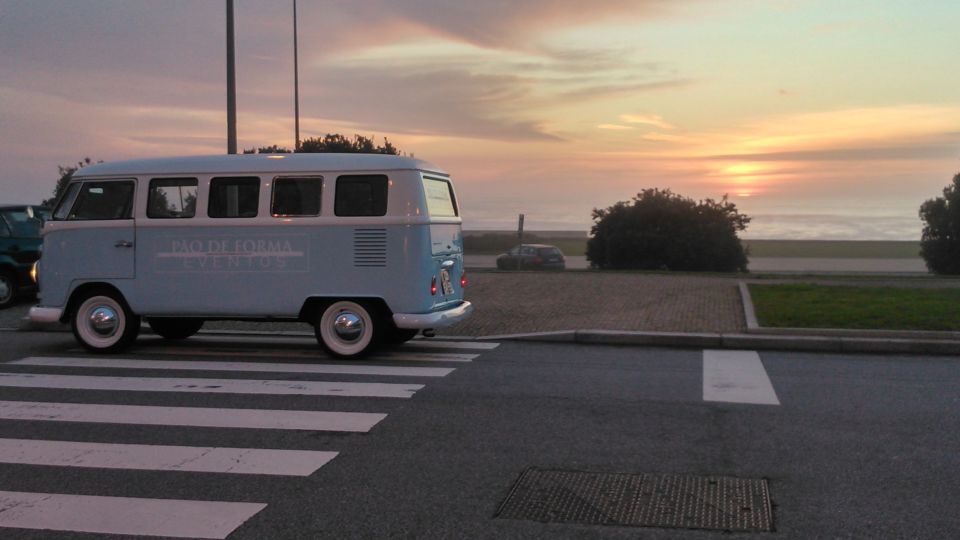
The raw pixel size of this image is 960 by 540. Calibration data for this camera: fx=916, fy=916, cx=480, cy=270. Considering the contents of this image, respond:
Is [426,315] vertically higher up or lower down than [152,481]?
higher up

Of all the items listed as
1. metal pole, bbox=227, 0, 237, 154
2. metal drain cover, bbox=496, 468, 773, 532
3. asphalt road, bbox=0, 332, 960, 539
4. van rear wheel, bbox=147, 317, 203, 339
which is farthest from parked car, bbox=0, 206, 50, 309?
metal drain cover, bbox=496, 468, 773, 532

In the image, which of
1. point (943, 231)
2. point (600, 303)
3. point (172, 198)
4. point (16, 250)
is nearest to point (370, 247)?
point (172, 198)

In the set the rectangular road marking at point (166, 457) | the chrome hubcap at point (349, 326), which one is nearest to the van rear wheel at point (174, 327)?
the chrome hubcap at point (349, 326)

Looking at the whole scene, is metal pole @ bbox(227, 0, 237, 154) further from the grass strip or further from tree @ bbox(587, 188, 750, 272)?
tree @ bbox(587, 188, 750, 272)

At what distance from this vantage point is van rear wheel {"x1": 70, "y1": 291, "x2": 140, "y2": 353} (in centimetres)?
1148

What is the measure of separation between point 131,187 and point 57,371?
2.45m

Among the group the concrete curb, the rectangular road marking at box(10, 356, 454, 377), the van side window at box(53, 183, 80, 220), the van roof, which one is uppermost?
the van roof

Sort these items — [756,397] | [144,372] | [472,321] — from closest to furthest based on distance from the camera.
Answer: [756,397] → [144,372] → [472,321]

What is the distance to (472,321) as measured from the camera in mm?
14234

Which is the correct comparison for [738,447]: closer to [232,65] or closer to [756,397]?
[756,397]

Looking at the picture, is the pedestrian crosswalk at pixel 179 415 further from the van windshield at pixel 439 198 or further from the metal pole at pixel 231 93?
the metal pole at pixel 231 93

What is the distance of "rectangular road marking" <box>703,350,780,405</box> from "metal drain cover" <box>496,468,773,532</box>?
2736mm

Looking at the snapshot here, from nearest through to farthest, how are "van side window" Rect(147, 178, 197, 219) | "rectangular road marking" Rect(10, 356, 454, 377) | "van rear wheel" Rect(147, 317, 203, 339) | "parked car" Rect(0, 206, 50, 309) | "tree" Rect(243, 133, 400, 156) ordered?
"rectangular road marking" Rect(10, 356, 454, 377)
"van side window" Rect(147, 178, 197, 219)
"van rear wheel" Rect(147, 317, 203, 339)
"parked car" Rect(0, 206, 50, 309)
"tree" Rect(243, 133, 400, 156)

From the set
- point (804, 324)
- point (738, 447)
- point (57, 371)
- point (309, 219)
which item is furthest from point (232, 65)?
point (738, 447)
